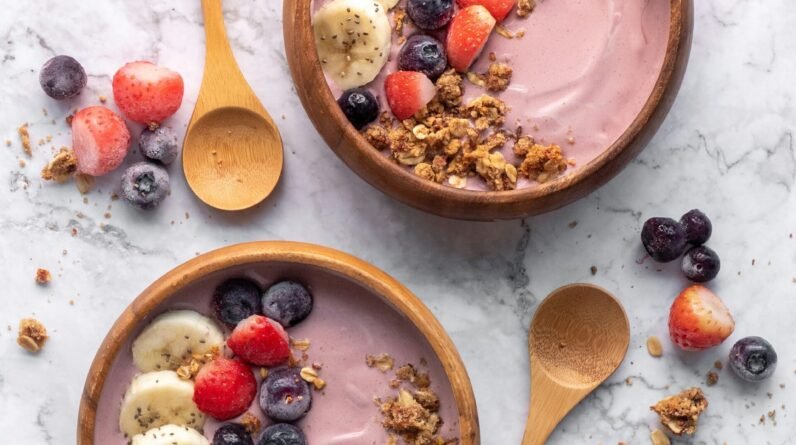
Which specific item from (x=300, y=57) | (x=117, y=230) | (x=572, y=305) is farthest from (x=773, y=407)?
(x=117, y=230)

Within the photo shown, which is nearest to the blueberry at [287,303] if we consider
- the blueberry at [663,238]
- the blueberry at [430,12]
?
the blueberry at [430,12]

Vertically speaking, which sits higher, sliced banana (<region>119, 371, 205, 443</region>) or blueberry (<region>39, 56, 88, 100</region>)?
blueberry (<region>39, 56, 88, 100</region>)

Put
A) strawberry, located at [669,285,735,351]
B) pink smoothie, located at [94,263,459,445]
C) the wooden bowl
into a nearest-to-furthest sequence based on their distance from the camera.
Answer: the wooden bowl, pink smoothie, located at [94,263,459,445], strawberry, located at [669,285,735,351]

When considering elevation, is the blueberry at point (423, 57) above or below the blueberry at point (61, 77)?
below

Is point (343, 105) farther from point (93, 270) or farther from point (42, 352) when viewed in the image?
point (42, 352)

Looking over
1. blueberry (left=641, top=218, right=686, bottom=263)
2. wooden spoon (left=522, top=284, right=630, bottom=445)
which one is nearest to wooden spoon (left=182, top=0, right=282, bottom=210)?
wooden spoon (left=522, top=284, right=630, bottom=445)

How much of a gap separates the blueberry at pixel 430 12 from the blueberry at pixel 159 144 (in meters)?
0.52

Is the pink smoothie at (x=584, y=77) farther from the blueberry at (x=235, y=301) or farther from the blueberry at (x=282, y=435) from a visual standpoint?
the blueberry at (x=282, y=435)

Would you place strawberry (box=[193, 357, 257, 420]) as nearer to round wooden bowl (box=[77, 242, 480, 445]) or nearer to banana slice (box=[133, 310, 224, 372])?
banana slice (box=[133, 310, 224, 372])

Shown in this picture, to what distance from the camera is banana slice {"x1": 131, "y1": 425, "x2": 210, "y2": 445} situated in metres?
1.86

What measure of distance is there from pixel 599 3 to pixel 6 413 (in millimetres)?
1378

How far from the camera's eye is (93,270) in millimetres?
2047

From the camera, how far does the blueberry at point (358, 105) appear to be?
71.1 inches

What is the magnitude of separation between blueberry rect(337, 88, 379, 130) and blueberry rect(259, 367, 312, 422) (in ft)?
1.53
